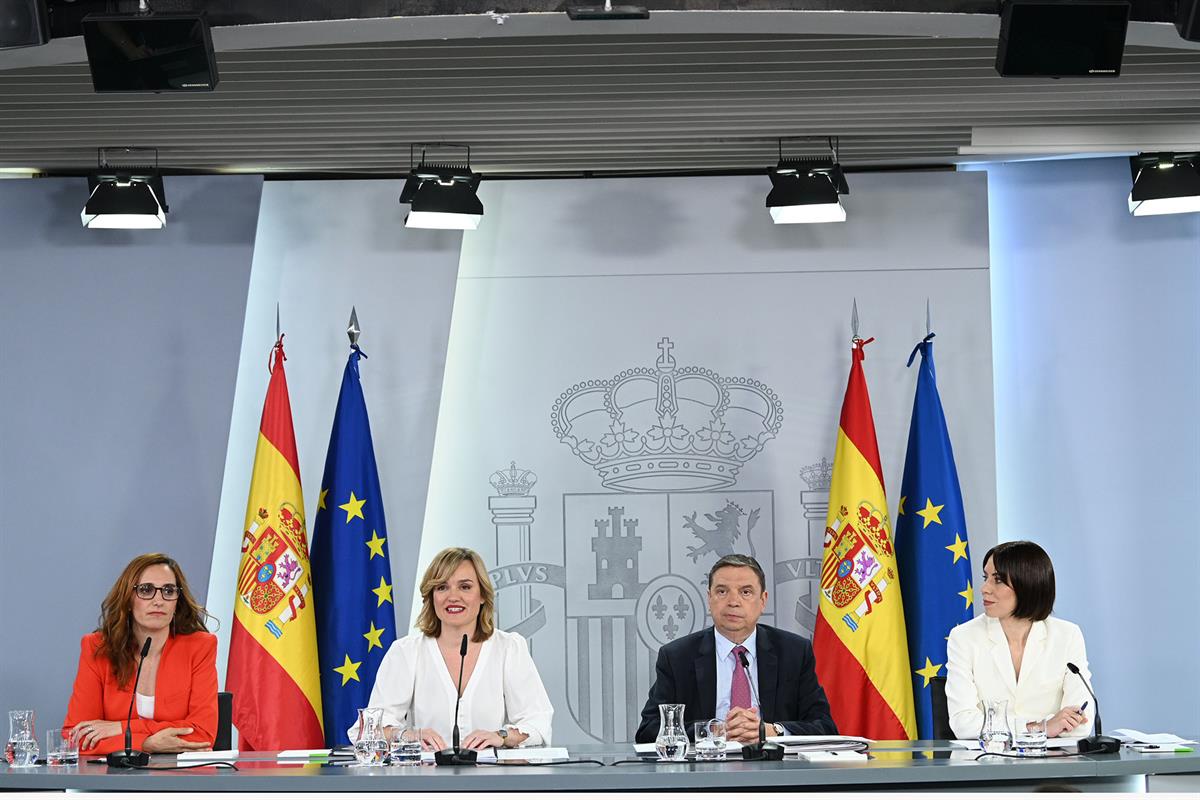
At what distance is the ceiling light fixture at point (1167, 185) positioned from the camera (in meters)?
5.71

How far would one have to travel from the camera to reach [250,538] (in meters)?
5.65

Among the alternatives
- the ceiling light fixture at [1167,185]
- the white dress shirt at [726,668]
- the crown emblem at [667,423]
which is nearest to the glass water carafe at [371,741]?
the white dress shirt at [726,668]

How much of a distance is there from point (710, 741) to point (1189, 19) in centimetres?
246

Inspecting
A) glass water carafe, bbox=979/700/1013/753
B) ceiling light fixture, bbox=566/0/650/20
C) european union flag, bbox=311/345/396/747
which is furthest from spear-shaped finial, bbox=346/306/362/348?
glass water carafe, bbox=979/700/1013/753

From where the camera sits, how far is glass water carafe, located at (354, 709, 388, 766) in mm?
3771

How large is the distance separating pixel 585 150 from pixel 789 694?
2.52 m

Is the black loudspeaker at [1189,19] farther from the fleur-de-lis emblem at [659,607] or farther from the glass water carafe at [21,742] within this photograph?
the glass water carafe at [21,742]

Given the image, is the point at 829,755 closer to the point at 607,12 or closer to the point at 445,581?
the point at 445,581

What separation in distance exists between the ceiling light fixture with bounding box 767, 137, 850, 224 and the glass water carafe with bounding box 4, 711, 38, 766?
3393 millimetres

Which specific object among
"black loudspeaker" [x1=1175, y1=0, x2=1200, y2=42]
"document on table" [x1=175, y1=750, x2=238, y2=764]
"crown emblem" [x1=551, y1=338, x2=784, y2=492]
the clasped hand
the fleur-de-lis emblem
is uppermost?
"black loudspeaker" [x1=1175, y1=0, x2=1200, y2=42]

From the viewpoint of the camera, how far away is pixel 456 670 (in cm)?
445

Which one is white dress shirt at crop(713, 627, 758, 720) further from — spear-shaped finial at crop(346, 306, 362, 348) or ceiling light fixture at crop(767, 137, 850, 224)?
spear-shaped finial at crop(346, 306, 362, 348)

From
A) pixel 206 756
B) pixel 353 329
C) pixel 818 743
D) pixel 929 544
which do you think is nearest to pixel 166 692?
pixel 206 756

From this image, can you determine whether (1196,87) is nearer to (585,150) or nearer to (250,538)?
(585,150)
